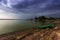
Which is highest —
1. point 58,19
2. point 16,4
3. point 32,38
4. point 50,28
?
point 16,4

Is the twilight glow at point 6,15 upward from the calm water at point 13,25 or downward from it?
upward

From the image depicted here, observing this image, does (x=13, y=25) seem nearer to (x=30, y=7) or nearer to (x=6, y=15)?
(x=6, y=15)

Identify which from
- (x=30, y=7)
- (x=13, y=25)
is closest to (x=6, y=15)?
(x=13, y=25)

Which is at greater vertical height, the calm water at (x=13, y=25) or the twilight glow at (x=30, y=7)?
the twilight glow at (x=30, y=7)

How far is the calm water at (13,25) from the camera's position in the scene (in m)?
1.94

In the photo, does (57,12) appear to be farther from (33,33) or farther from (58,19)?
(33,33)

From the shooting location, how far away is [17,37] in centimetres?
193

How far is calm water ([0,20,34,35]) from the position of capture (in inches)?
76.4

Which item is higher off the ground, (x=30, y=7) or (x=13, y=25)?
(x=30, y=7)

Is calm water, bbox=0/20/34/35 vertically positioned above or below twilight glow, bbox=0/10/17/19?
below

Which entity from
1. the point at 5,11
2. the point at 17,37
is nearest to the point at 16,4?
the point at 5,11

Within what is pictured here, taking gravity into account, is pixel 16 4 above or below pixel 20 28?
above

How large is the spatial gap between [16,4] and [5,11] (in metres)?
0.19

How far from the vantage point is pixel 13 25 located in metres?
1.96
